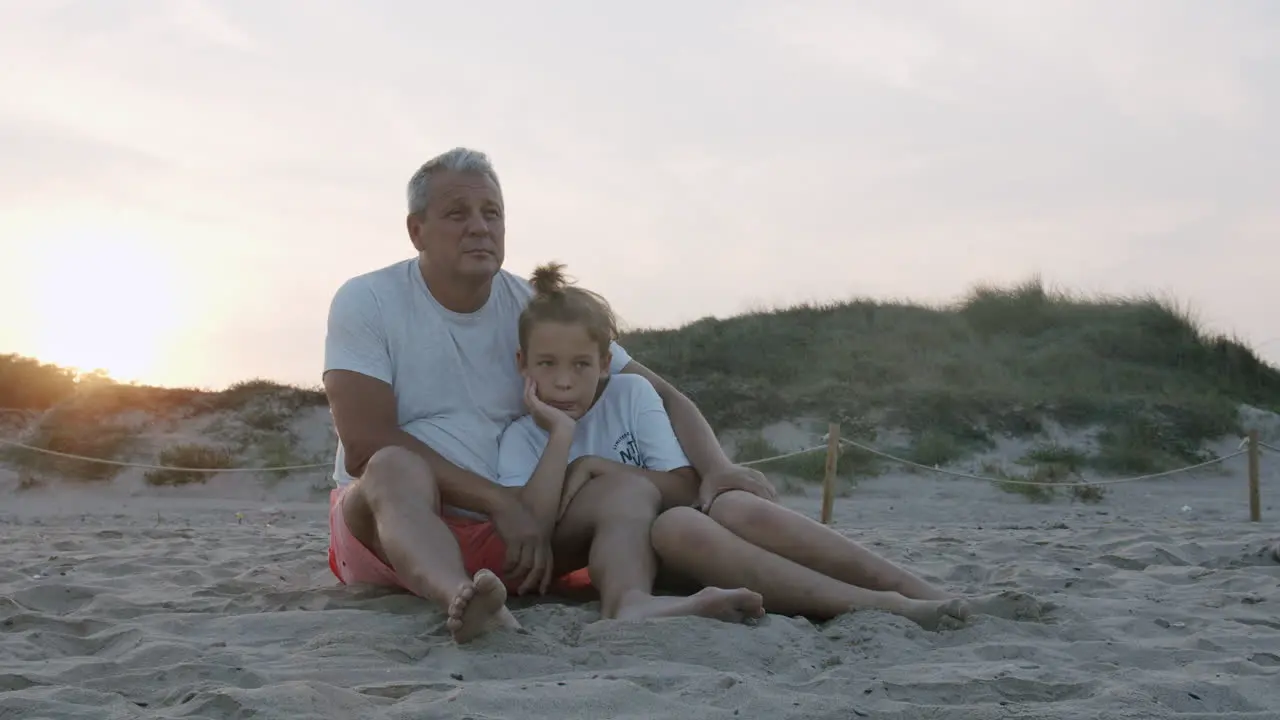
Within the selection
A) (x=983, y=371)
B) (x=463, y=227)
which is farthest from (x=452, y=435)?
(x=983, y=371)

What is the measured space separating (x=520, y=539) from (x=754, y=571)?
0.64 meters

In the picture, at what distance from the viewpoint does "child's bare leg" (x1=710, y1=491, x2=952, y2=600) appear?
3.09m

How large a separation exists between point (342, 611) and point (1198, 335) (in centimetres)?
1794

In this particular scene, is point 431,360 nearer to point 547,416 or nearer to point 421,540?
point 547,416

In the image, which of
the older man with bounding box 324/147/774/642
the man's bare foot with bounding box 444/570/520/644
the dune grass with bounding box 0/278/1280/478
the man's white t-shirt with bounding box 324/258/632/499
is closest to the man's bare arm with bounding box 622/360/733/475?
the older man with bounding box 324/147/774/642

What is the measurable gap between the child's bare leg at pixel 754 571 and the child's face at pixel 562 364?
49 cm

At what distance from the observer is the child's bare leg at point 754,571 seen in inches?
120

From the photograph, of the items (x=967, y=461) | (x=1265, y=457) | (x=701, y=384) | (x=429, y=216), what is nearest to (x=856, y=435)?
(x=967, y=461)

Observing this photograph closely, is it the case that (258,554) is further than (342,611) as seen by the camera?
Yes

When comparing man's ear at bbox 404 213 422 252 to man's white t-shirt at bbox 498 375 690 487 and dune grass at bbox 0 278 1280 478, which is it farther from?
dune grass at bbox 0 278 1280 478

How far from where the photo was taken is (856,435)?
43.3ft

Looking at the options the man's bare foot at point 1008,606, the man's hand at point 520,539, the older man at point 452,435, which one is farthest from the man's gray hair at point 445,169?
the man's bare foot at point 1008,606

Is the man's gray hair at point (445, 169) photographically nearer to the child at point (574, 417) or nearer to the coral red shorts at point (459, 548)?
the child at point (574, 417)

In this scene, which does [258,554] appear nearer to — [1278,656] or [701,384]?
[1278,656]
